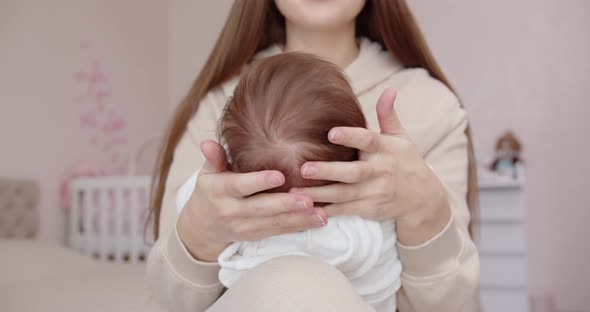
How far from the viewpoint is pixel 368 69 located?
3.65ft

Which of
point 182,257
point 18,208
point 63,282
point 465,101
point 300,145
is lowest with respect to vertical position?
point 18,208

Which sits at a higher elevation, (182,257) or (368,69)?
(368,69)

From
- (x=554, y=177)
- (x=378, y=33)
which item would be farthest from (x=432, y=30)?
(x=378, y=33)

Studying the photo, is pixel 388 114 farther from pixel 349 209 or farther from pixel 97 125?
pixel 97 125

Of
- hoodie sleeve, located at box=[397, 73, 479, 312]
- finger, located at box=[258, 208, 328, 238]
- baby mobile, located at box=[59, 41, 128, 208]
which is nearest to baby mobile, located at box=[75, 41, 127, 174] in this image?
baby mobile, located at box=[59, 41, 128, 208]

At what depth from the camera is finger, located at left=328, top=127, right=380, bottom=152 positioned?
2.25ft

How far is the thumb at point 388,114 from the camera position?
28.3 inches

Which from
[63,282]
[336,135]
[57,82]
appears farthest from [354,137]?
[57,82]

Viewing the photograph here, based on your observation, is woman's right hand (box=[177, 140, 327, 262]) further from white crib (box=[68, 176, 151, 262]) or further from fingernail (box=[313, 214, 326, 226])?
white crib (box=[68, 176, 151, 262])

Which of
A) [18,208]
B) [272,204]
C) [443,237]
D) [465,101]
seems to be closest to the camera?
[272,204]

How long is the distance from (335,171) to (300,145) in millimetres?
73

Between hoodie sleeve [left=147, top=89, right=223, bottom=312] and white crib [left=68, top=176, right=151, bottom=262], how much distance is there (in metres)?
1.59

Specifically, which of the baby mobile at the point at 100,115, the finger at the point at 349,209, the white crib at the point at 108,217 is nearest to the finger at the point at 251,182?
the finger at the point at 349,209

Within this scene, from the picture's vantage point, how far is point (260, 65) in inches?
32.5
